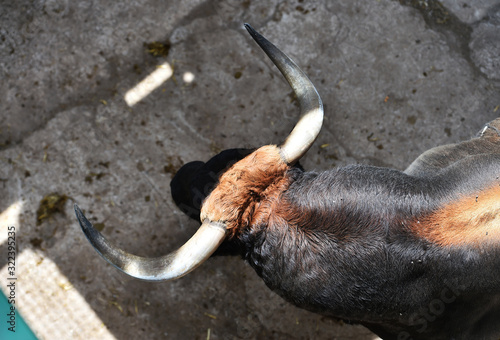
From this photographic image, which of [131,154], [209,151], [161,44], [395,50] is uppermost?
[395,50]

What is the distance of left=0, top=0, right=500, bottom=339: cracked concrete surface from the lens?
13.1ft

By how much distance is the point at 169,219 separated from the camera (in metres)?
4.07

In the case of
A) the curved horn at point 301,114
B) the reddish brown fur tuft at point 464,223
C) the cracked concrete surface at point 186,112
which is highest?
the reddish brown fur tuft at point 464,223

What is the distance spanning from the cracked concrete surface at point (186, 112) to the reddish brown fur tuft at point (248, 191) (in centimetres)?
156

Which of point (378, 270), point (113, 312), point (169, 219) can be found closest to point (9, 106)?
point (169, 219)

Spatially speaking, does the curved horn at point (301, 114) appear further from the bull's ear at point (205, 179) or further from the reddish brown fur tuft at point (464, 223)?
the reddish brown fur tuft at point (464, 223)

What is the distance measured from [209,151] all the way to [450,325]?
2.51 m

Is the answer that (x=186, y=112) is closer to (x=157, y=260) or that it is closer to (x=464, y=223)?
(x=157, y=260)

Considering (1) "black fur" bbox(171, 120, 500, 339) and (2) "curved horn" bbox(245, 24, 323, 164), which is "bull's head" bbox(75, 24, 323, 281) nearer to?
(2) "curved horn" bbox(245, 24, 323, 164)

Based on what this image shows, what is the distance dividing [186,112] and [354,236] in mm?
2385

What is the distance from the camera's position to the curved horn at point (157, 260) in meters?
2.32

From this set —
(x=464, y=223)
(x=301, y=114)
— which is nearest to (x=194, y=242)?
(x=301, y=114)

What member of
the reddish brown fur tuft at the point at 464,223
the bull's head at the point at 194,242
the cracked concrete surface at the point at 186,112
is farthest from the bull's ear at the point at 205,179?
the reddish brown fur tuft at the point at 464,223

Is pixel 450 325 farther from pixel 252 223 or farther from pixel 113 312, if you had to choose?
pixel 113 312
